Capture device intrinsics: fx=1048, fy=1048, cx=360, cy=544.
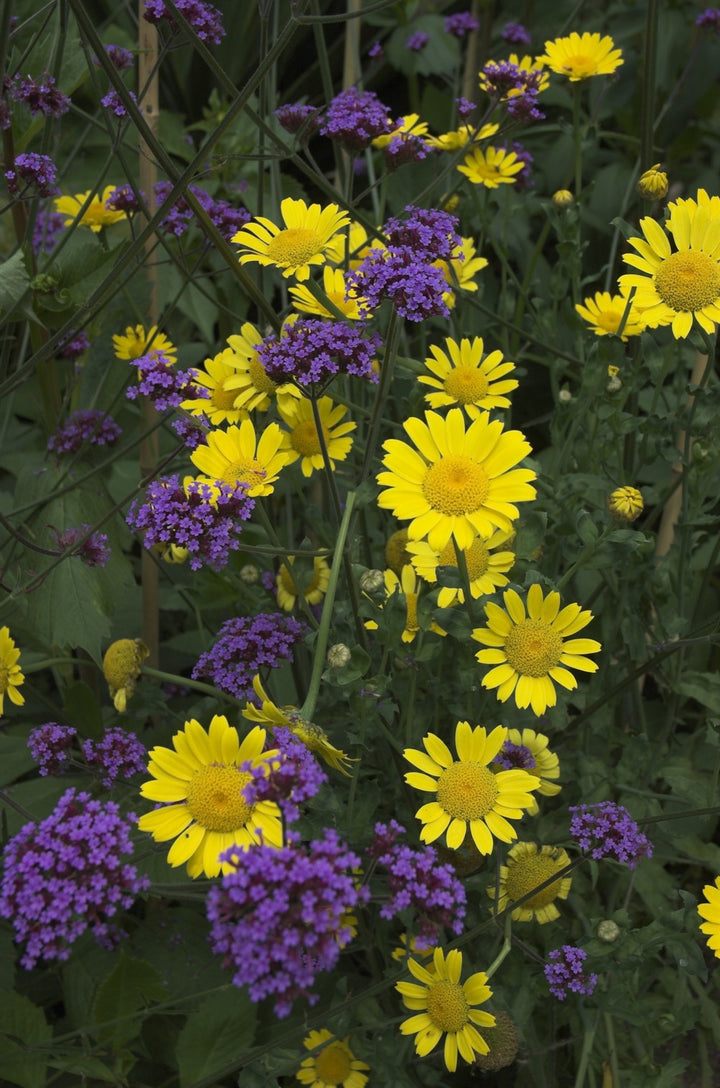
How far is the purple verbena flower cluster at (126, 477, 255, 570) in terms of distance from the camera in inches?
47.4

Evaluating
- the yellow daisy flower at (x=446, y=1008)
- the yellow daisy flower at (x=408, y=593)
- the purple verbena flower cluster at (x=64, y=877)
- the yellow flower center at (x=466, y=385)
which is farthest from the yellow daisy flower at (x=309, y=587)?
the purple verbena flower cluster at (x=64, y=877)

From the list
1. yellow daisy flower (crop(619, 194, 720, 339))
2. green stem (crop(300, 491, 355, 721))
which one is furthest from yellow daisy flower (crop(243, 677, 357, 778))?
yellow daisy flower (crop(619, 194, 720, 339))

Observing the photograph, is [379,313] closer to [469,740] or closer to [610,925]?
[469,740]

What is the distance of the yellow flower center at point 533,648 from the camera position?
1354mm

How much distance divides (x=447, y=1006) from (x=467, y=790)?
0.93 ft

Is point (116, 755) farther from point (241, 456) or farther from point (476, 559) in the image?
point (476, 559)

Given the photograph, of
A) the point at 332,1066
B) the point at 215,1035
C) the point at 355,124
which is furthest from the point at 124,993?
the point at 355,124

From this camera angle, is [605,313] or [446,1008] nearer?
[446,1008]

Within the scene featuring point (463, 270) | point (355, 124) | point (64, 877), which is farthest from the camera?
point (463, 270)

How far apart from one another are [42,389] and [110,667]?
0.60 meters

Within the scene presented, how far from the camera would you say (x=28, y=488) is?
190 cm

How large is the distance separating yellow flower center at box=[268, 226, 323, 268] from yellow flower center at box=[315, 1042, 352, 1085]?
1095mm

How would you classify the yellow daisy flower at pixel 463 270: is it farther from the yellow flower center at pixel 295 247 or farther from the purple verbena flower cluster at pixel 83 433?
the purple verbena flower cluster at pixel 83 433

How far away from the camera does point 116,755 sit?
1.46 metres
